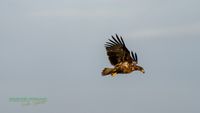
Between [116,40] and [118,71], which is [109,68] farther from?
[116,40]

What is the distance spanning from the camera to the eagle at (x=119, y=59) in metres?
14.1

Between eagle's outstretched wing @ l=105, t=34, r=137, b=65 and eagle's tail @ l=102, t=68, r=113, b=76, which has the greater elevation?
eagle's outstretched wing @ l=105, t=34, r=137, b=65

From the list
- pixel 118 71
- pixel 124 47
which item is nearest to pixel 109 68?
pixel 118 71

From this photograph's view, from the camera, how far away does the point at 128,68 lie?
14172mm

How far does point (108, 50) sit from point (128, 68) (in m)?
1.37

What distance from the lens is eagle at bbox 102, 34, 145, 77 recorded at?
14080 millimetres

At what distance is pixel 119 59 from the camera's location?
Answer: 14461 mm

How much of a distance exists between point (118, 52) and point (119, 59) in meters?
0.37

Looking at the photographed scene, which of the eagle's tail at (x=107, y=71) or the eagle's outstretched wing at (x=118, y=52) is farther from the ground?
the eagle's outstretched wing at (x=118, y=52)

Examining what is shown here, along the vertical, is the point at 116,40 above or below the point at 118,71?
above

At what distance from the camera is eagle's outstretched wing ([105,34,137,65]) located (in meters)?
14.4

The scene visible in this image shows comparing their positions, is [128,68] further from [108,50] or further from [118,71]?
[108,50]

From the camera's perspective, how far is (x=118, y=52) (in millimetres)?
14641

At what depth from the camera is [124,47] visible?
14.7 m
